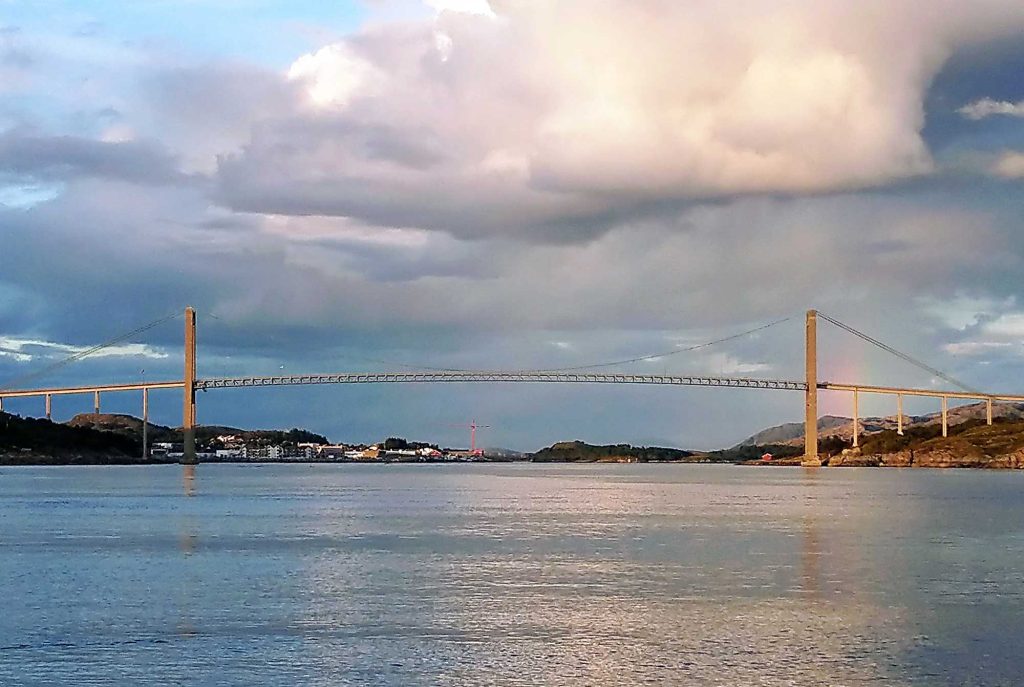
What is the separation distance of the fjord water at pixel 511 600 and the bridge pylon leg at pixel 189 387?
197ft

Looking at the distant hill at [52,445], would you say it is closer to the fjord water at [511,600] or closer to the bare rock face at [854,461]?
the bare rock face at [854,461]

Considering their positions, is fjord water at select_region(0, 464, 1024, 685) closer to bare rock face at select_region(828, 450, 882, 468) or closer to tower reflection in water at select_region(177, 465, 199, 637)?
tower reflection in water at select_region(177, 465, 199, 637)

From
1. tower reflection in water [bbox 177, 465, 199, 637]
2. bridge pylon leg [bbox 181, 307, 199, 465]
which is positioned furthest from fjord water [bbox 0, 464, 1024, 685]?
bridge pylon leg [bbox 181, 307, 199, 465]

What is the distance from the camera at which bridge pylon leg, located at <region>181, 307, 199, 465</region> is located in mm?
96562

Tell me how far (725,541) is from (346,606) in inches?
514

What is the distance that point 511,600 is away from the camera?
60.2 feet

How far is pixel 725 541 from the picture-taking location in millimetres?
28531

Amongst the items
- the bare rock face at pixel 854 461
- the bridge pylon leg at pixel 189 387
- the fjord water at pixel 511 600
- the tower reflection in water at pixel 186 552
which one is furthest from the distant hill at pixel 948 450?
the tower reflection in water at pixel 186 552

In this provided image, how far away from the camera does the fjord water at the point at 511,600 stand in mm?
13484

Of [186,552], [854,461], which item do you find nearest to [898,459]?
[854,461]

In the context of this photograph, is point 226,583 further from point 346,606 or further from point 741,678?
point 741,678

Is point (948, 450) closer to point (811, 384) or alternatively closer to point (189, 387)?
point (811, 384)

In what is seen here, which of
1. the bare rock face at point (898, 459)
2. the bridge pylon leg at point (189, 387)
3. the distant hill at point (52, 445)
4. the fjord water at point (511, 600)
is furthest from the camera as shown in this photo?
the bare rock face at point (898, 459)

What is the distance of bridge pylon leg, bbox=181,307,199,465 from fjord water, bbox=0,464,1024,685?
6014 centimetres
